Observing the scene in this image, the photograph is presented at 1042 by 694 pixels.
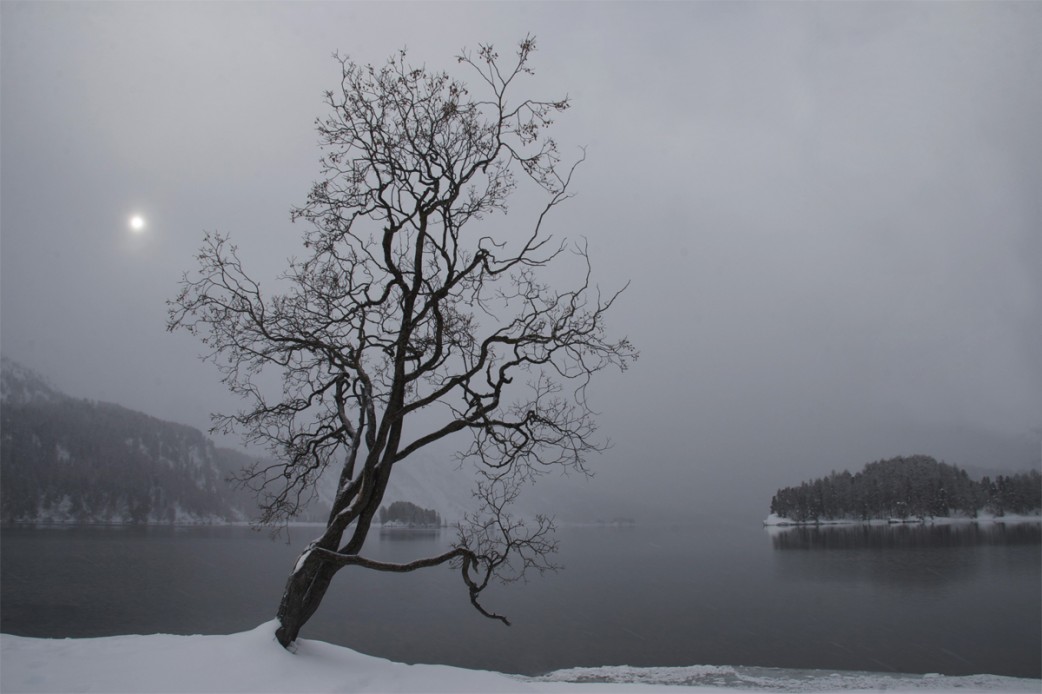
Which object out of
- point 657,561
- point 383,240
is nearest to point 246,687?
point 383,240

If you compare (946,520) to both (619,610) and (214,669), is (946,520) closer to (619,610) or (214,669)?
(619,610)

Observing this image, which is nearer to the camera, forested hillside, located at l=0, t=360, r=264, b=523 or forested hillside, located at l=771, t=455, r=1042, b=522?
forested hillside, located at l=771, t=455, r=1042, b=522

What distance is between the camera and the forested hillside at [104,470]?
143 m

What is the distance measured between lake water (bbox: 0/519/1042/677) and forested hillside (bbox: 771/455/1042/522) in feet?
222

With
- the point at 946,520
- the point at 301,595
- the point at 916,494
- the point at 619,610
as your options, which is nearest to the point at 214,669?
the point at 301,595

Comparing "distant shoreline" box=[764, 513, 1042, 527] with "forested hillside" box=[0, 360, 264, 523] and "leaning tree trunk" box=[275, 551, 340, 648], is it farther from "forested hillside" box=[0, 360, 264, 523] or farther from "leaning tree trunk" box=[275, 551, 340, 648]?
"forested hillside" box=[0, 360, 264, 523]

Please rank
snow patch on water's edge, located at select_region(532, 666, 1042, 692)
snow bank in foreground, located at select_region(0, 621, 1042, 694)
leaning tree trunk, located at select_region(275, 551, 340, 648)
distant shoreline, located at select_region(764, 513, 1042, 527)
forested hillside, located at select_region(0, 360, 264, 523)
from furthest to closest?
forested hillside, located at select_region(0, 360, 264, 523)
distant shoreline, located at select_region(764, 513, 1042, 527)
snow patch on water's edge, located at select_region(532, 666, 1042, 692)
leaning tree trunk, located at select_region(275, 551, 340, 648)
snow bank in foreground, located at select_region(0, 621, 1042, 694)

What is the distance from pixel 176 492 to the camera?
166 metres

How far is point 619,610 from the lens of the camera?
33.9 metres

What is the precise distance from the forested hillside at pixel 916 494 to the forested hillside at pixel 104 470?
464 ft

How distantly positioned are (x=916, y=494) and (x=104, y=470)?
19872 cm

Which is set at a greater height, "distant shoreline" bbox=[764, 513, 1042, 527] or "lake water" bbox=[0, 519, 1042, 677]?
"lake water" bbox=[0, 519, 1042, 677]

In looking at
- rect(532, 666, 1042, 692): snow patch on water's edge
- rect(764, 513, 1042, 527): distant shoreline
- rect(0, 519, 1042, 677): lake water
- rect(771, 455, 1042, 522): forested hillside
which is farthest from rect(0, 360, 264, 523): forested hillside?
rect(764, 513, 1042, 527): distant shoreline

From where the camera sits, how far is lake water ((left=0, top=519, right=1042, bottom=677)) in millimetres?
23391
